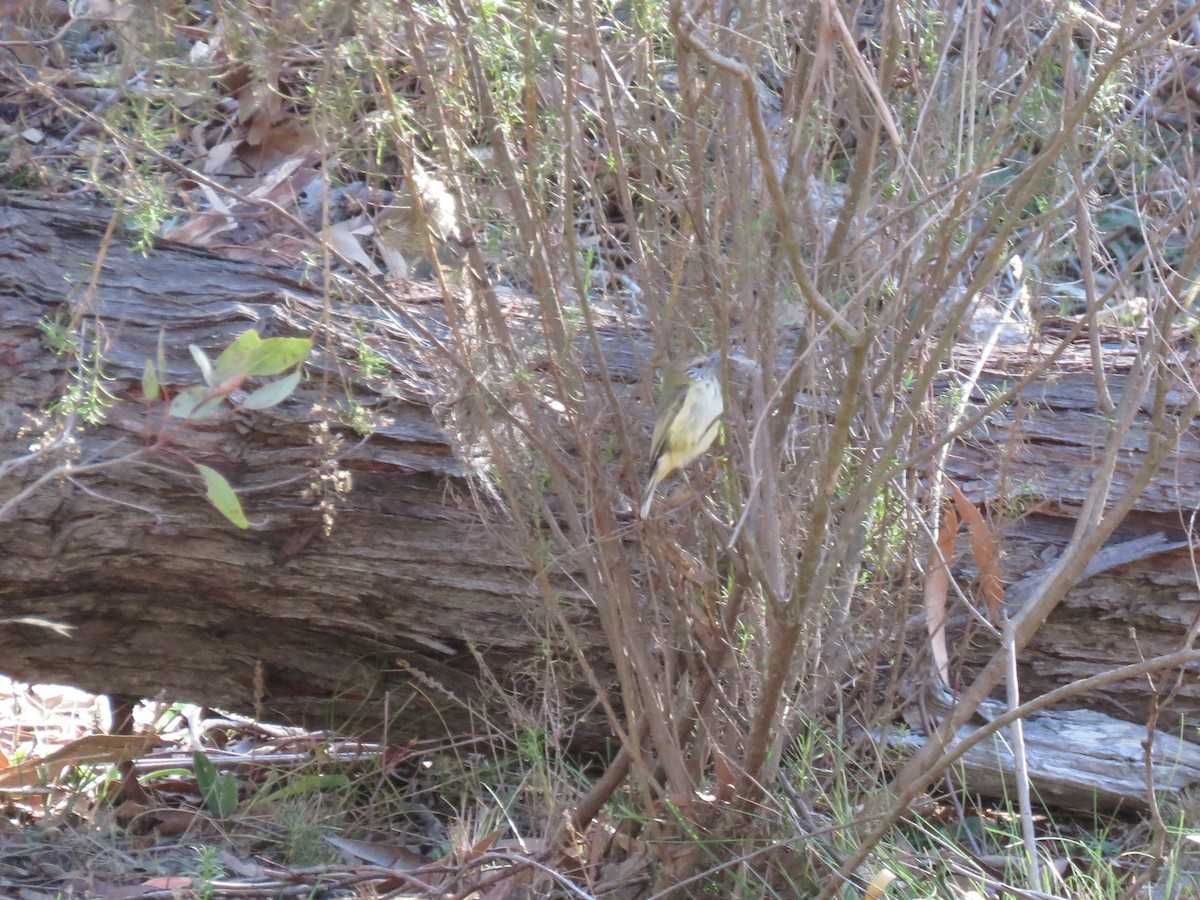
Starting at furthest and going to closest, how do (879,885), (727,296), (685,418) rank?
1. (879,885)
2. (685,418)
3. (727,296)

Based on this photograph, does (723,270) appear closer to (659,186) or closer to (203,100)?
(659,186)

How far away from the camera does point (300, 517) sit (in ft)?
12.0

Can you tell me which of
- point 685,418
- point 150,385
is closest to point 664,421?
point 685,418

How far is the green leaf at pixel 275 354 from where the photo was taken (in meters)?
1.92

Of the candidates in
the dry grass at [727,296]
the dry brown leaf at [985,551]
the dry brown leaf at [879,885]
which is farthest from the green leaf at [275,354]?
the dry brown leaf at [985,551]

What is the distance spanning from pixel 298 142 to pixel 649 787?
3.01 m

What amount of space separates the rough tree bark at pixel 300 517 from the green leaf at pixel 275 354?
1.45 meters

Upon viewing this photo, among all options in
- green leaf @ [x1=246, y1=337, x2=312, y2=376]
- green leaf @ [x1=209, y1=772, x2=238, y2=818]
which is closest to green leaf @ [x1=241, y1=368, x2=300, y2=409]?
green leaf @ [x1=246, y1=337, x2=312, y2=376]

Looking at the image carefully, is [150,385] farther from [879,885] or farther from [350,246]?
[350,246]

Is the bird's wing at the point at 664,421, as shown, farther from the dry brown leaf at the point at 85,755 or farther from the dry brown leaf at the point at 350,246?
the dry brown leaf at the point at 85,755

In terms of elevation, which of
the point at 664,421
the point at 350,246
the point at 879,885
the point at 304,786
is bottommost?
the point at 304,786

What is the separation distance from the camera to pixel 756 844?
2.80 metres

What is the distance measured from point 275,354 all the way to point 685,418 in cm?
88

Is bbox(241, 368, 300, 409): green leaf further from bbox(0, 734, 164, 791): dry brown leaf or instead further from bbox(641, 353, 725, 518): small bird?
bbox(0, 734, 164, 791): dry brown leaf
